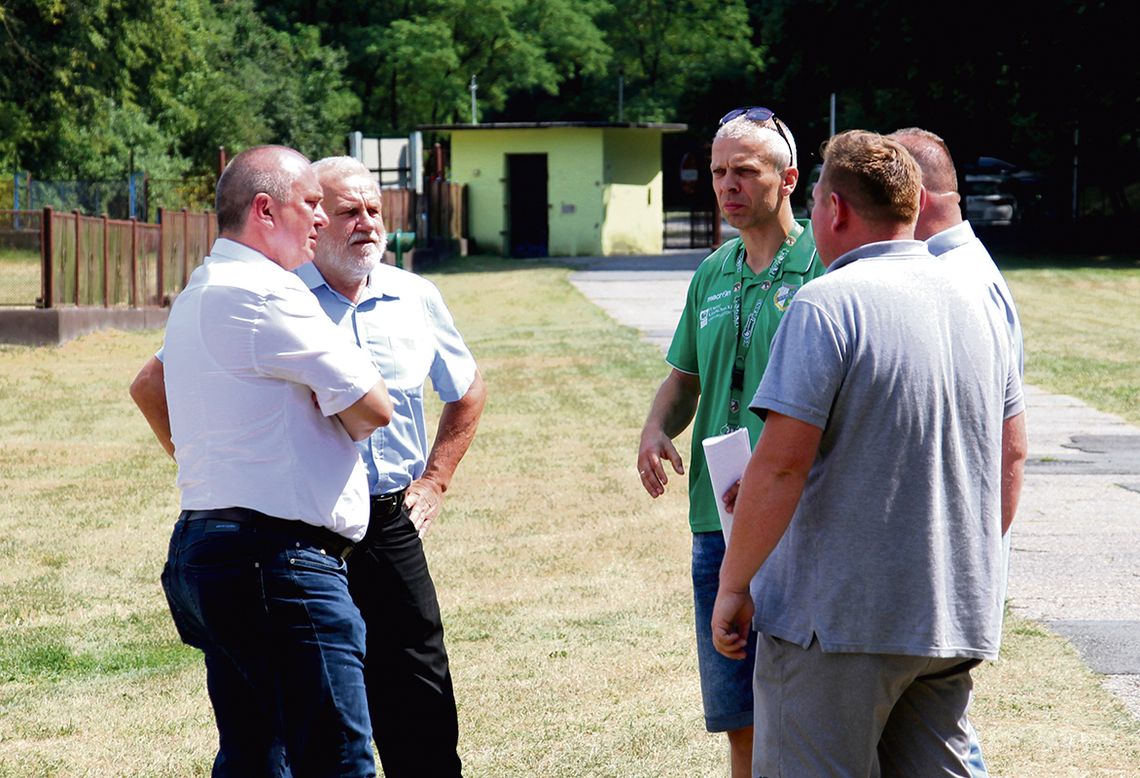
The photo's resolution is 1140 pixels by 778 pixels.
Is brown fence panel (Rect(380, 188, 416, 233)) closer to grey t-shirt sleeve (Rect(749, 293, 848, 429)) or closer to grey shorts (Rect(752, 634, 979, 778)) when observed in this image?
grey shorts (Rect(752, 634, 979, 778))

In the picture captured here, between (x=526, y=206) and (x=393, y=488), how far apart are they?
3984cm

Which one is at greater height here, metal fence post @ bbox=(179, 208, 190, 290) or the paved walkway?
metal fence post @ bbox=(179, 208, 190, 290)

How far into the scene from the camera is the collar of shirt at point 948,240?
4.14 metres

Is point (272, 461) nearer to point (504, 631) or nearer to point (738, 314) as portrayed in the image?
point (738, 314)

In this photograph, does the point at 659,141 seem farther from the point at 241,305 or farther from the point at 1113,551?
the point at 241,305

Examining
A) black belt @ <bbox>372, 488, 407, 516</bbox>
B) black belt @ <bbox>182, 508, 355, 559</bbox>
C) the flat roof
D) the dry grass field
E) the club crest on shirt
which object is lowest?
the dry grass field

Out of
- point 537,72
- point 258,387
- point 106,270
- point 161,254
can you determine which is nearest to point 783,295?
point 258,387

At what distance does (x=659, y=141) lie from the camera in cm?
4472

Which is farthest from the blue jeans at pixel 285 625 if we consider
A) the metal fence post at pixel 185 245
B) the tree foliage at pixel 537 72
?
the tree foliage at pixel 537 72

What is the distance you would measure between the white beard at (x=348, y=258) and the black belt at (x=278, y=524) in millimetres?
917

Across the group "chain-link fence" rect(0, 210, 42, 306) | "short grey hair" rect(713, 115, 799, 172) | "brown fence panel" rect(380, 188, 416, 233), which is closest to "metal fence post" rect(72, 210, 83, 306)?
"chain-link fence" rect(0, 210, 42, 306)

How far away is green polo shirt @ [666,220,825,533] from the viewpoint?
404 centimetres

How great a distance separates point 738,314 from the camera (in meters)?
4.09

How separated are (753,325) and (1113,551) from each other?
15.9 feet
